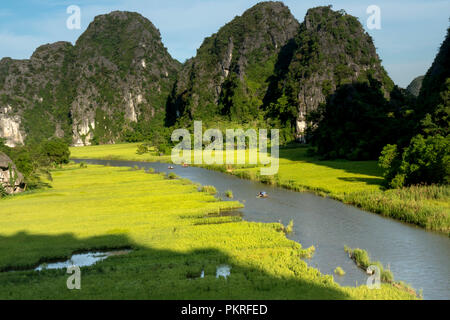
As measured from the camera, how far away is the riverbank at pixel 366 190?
23.4 m

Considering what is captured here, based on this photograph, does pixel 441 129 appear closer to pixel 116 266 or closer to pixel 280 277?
pixel 280 277

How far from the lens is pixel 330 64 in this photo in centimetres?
10438

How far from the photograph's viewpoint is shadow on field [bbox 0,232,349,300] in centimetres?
1347

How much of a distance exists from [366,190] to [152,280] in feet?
70.0

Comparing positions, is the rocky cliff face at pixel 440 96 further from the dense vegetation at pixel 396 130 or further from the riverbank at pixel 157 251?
the riverbank at pixel 157 251

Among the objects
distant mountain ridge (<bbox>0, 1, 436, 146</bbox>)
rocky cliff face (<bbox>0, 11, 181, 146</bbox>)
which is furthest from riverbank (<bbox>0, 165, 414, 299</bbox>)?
rocky cliff face (<bbox>0, 11, 181, 146</bbox>)

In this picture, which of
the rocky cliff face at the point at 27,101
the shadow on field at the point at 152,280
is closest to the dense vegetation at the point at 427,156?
the shadow on field at the point at 152,280

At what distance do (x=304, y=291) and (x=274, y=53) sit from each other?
145120 millimetres

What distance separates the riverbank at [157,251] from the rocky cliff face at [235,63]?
4089 inches

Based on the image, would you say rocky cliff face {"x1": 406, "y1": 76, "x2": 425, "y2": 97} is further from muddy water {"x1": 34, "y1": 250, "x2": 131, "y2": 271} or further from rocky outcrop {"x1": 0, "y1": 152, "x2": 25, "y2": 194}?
muddy water {"x1": 34, "y1": 250, "x2": 131, "y2": 271}

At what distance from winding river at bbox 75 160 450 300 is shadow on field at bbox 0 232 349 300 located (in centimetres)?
303

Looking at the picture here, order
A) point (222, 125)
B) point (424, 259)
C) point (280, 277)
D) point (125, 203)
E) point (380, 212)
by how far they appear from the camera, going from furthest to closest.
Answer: point (222, 125) < point (125, 203) < point (380, 212) < point (424, 259) < point (280, 277)

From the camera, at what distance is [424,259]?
17750 mm

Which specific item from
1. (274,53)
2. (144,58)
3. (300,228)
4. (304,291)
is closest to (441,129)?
(300,228)
